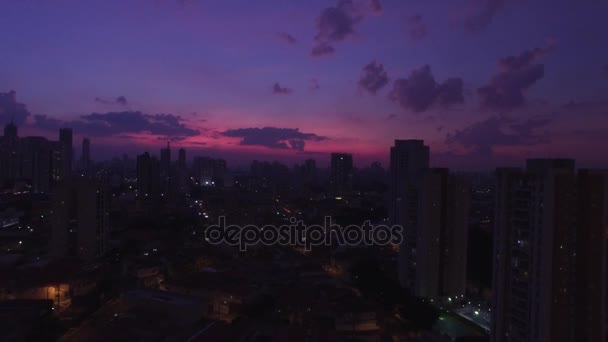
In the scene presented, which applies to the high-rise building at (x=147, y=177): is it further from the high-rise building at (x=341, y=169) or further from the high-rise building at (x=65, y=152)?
the high-rise building at (x=341, y=169)

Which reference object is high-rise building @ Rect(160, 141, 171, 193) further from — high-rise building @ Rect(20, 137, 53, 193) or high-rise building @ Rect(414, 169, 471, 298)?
high-rise building @ Rect(414, 169, 471, 298)

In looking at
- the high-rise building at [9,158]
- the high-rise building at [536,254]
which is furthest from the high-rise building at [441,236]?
the high-rise building at [9,158]

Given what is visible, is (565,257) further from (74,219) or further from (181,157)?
(181,157)

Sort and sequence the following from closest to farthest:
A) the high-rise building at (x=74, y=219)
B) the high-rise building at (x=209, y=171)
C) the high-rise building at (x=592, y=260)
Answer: the high-rise building at (x=592, y=260), the high-rise building at (x=74, y=219), the high-rise building at (x=209, y=171)

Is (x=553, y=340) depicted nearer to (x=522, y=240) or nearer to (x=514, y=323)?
(x=514, y=323)

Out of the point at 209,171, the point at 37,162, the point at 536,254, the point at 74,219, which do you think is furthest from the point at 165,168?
the point at 536,254

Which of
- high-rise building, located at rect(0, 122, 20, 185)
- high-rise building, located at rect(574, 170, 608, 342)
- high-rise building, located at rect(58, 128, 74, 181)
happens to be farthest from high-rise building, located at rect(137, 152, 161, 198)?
high-rise building, located at rect(574, 170, 608, 342)
